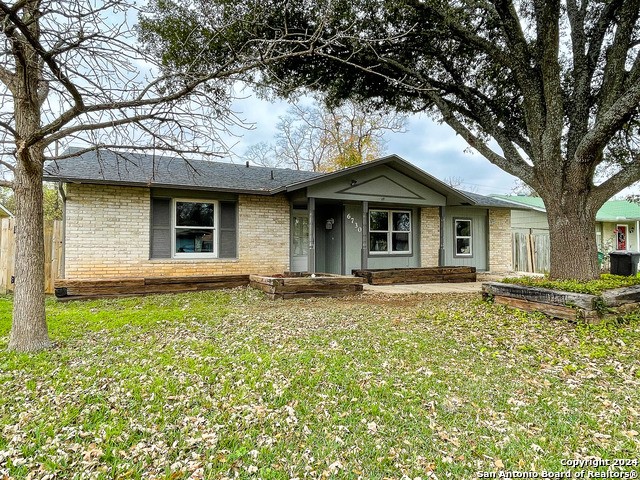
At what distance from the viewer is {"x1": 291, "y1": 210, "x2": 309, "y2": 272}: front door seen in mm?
12031

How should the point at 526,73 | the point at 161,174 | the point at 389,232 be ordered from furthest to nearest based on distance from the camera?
1. the point at 389,232
2. the point at 161,174
3. the point at 526,73

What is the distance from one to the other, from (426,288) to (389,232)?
3.40 meters

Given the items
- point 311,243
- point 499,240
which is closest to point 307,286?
point 311,243

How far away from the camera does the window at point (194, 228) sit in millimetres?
10133

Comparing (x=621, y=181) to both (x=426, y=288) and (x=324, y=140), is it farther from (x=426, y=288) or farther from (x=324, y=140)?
(x=324, y=140)

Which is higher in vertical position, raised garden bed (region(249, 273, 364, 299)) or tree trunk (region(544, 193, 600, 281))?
tree trunk (region(544, 193, 600, 281))

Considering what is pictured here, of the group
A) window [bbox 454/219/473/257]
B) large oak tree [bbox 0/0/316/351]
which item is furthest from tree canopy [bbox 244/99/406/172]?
large oak tree [bbox 0/0/316/351]

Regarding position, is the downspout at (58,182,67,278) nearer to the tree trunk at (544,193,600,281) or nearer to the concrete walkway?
the concrete walkway

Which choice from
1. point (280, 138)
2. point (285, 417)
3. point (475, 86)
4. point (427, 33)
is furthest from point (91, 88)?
point (280, 138)

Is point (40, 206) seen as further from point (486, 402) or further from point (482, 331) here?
point (482, 331)

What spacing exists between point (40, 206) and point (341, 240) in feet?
29.7

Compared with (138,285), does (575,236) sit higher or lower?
higher

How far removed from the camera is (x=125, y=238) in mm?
9438

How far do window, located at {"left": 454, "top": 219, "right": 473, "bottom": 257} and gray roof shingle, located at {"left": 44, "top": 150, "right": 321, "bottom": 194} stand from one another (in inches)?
257
